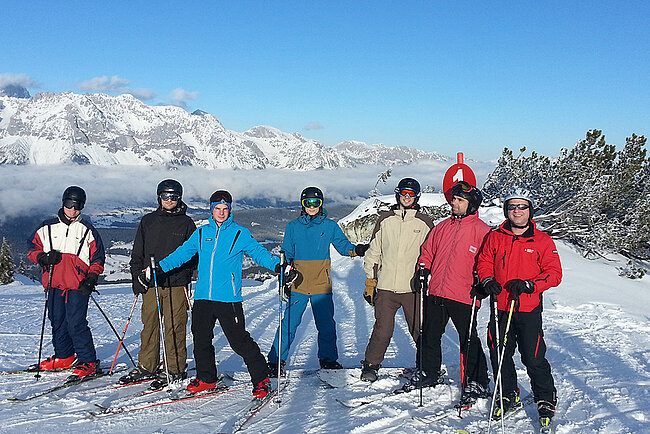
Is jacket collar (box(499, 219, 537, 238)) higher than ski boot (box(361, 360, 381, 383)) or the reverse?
higher

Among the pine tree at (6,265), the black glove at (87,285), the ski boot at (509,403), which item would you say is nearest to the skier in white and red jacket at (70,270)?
the black glove at (87,285)

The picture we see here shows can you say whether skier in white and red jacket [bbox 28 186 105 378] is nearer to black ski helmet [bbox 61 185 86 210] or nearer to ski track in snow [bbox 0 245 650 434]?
black ski helmet [bbox 61 185 86 210]

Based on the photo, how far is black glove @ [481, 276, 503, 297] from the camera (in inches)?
150

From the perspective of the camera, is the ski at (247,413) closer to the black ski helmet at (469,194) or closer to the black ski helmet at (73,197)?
the black ski helmet at (469,194)

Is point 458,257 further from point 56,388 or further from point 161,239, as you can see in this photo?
point 56,388

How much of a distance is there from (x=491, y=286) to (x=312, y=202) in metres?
2.23

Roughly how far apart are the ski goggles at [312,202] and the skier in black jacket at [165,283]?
1.27m

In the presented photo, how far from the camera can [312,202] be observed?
5.27 metres

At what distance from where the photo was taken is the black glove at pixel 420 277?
4.54 metres

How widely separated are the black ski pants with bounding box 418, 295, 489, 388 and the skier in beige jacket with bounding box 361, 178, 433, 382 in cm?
24

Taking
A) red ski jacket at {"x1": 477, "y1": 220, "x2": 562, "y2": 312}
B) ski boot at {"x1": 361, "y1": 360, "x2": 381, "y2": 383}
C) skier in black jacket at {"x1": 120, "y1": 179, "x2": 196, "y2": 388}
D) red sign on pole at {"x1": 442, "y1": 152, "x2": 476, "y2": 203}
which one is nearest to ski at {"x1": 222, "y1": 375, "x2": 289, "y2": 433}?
ski boot at {"x1": 361, "y1": 360, "x2": 381, "y2": 383}

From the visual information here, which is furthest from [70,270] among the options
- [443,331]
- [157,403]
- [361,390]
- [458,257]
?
[458,257]

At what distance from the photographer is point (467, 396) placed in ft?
14.1

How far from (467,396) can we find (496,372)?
17.3 inches
